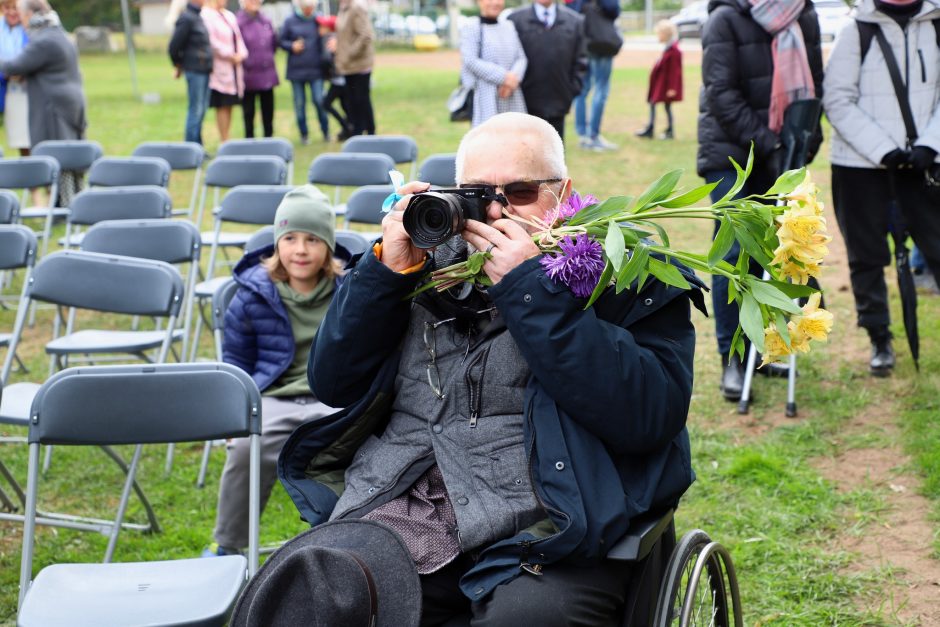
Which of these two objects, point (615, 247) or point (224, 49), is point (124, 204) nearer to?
point (615, 247)

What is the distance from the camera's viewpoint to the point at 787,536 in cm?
411

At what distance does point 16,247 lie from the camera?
5.70 meters

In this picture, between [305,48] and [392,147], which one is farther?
[305,48]

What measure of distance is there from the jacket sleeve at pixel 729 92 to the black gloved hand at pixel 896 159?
517 millimetres

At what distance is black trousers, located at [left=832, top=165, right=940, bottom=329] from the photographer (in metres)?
5.37

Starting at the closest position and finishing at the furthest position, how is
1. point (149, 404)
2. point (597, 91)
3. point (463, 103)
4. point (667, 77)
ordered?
point (149, 404), point (463, 103), point (597, 91), point (667, 77)

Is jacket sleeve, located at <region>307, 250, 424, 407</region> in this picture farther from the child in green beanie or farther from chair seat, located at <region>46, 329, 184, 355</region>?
chair seat, located at <region>46, 329, 184, 355</region>

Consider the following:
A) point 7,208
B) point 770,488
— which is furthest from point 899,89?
point 7,208

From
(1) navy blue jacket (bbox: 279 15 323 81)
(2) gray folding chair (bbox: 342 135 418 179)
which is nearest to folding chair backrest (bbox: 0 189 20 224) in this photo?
(2) gray folding chair (bbox: 342 135 418 179)

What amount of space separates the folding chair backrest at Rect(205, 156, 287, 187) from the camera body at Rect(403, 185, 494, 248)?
5.32m

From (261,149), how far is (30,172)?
1651mm

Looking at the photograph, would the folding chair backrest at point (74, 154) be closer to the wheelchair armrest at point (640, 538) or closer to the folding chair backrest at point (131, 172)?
the folding chair backrest at point (131, 172)

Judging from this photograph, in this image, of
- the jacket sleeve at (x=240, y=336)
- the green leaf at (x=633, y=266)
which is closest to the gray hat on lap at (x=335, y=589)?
the green leaf at (x=633, y=266)

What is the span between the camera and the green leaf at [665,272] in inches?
94.7
